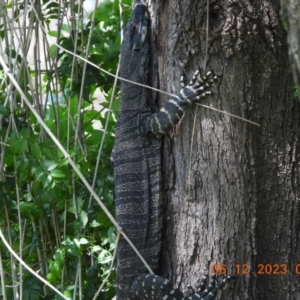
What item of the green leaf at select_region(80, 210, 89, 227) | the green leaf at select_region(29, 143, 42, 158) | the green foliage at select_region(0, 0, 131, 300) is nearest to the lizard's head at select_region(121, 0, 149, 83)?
the green foliage at select_region(0, 0, 131, 300)

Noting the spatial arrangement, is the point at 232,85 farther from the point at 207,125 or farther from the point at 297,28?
the point at 297,28

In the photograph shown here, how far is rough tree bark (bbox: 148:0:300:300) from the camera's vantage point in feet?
9.61

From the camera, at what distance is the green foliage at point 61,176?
3725 millimetres

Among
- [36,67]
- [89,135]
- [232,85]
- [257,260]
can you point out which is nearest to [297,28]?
[232,85]

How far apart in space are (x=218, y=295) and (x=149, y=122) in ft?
3.46

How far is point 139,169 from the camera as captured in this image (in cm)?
343

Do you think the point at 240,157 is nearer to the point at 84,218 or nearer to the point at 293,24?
the point at 84,218

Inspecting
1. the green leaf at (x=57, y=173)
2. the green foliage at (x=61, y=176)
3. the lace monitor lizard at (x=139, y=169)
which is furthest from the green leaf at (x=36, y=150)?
the lace monitor lizard at (x=139, y=169)

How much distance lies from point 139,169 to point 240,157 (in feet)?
2.30

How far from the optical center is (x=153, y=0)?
3178mm

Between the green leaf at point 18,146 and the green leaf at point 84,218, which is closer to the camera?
the green leaf at point 18,146
